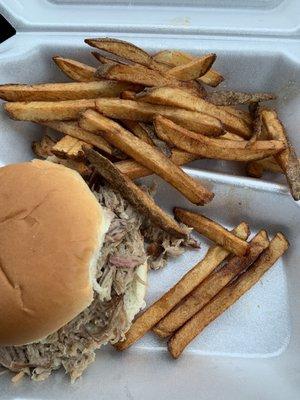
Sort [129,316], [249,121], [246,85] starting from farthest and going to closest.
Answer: [246,85] < [249,121] < [129,316]

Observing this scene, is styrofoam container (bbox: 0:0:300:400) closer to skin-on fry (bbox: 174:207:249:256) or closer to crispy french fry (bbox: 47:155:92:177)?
skin-on fry (bbox: 174:207:249:256)

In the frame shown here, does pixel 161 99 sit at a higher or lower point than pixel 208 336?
higher

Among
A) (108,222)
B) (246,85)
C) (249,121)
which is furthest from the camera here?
(246,85)

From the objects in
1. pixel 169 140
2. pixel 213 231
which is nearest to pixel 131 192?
pixel 169 140

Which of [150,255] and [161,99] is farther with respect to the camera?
[150,255]

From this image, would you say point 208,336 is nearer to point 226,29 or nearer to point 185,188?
point 185,188

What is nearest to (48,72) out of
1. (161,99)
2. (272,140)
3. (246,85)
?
(161,99)
